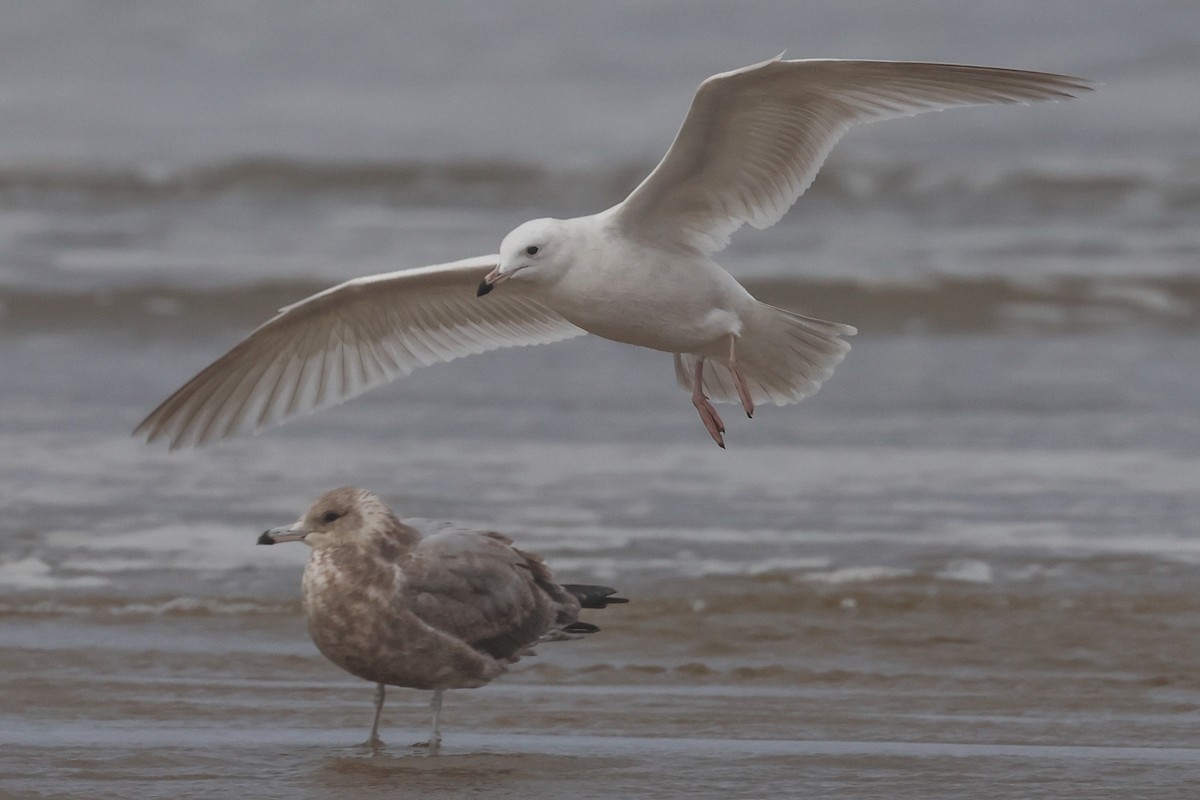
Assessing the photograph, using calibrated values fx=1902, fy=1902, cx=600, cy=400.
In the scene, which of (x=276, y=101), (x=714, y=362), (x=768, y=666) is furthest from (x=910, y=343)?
(x=276, y=101)

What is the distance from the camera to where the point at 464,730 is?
523 centimetres

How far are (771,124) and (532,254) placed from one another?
0.92m

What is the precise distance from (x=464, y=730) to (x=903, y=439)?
4.79 metres

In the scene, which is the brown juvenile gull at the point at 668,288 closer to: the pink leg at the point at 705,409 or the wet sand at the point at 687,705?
the pink leg at the point at 705,409

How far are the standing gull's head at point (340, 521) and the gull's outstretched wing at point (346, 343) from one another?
1.49 meters

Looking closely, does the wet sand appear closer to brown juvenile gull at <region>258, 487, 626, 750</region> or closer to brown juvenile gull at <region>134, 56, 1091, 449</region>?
brown juvenile gull at <region>258, 487, 626, 750</region>

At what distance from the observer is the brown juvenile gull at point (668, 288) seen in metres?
5.83

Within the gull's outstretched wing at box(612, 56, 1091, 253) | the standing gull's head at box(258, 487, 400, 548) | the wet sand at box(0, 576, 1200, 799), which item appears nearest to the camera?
the wet sand at box(0, 576, 1200, 799)

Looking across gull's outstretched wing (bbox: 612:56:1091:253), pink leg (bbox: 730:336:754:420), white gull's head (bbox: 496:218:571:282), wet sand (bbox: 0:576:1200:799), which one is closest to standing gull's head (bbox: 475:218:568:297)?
white gull's head (bbox: 496:218:571:282)

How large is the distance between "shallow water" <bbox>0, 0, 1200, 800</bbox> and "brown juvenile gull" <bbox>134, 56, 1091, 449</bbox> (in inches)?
30.3

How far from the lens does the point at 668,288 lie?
597 centimetres

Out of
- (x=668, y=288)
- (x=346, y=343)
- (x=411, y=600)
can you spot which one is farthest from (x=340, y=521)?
(x=346, y=343)

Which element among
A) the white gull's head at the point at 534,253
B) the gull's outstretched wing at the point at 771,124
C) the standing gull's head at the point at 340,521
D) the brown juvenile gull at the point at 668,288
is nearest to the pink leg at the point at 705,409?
the brown juvenile gull at the point at 668,288

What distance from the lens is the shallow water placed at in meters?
4.99
